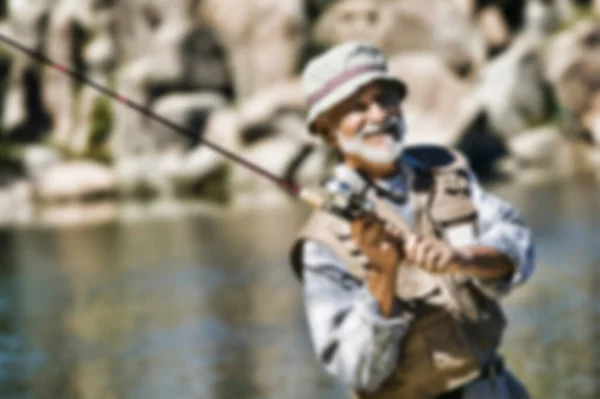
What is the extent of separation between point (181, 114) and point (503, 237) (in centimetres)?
3002

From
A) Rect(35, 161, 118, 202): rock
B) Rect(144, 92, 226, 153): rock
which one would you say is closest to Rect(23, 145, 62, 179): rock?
Rect(35, 161, 118, 202): rock

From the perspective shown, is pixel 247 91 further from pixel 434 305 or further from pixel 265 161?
pixel 434 305

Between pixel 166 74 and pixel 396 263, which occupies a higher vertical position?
pixel 166 74

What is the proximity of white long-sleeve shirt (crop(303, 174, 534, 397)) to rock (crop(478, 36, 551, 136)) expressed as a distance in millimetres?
27445

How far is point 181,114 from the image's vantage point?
3297 centimetres

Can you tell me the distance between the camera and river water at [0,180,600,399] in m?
10.1

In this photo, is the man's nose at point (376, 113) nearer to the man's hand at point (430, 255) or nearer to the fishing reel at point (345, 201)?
the fishing reel at point (345, 201)

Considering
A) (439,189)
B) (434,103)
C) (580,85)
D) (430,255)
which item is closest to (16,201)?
(434,103)

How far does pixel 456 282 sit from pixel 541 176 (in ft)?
76.9

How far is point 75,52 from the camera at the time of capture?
3912 centimetres

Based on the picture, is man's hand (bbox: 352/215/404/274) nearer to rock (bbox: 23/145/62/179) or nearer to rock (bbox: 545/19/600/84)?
rock (bbox: 545/19/600/84)

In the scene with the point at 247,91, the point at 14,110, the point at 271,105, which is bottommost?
the point at 271,105

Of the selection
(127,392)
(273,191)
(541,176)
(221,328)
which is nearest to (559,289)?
(221,328)

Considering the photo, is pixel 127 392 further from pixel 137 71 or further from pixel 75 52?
pixel 75 52
